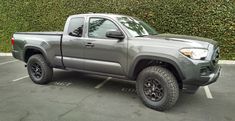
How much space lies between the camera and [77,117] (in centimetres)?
456

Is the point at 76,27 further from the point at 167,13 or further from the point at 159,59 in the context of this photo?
the point at 167,13

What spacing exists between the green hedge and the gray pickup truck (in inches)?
174

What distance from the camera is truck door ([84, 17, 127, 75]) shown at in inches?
206

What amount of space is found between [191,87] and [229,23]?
6.13 m

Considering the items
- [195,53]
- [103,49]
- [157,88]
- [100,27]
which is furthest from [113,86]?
[195,53]

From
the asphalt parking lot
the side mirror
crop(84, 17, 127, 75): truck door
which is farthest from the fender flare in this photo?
the asphalt parking lot

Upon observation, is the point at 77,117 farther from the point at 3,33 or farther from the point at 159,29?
the point at 3,33

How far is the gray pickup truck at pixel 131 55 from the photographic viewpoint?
181 inches

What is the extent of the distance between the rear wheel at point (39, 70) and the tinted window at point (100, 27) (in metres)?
1.63

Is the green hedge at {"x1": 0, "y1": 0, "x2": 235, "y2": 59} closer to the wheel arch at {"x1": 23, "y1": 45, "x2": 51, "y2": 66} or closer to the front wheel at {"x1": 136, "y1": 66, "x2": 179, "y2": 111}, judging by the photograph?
the wheel arch at {"x1": 23, "y1": 45, "x2": 51, "y2": 66}

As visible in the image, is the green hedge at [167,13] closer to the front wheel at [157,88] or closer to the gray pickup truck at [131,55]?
the gray pickup truck at [131,55]

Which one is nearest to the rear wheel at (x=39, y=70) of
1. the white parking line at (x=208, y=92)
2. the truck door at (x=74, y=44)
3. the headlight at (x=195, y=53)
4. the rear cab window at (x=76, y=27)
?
the truck door at (x=74, y=44)

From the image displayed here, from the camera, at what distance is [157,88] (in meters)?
4.90

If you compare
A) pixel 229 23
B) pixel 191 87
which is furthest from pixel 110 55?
pixel 229 23
